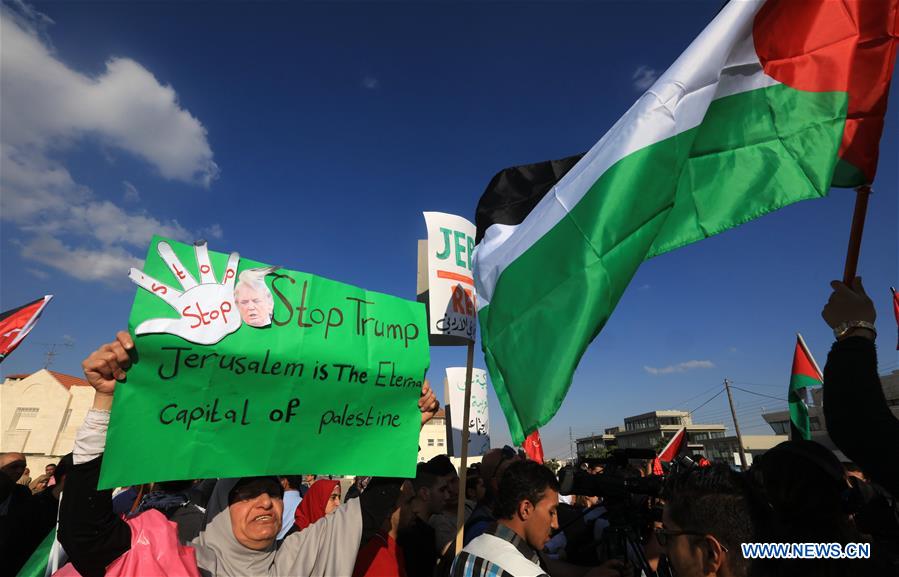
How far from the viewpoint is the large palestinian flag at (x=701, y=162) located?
8.71 feet

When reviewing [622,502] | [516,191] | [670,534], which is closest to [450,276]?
[516,191]

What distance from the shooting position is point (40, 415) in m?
37.2

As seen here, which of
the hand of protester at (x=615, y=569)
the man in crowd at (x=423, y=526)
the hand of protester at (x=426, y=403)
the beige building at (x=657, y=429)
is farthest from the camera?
the beige building at (x=657, y=429)

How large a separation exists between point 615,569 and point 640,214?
2014 mm

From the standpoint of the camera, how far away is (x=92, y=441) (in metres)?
1.97

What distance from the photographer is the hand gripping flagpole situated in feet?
7.18

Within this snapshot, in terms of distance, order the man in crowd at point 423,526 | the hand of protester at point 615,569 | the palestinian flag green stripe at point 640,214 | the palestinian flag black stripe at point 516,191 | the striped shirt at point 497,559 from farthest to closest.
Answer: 1. the palestinian flag black stripe at point 516,191
2. the man in crowd at point 423,526
3. the palestinian flag green stripe at point 640,214
4. the hand of protester at point 615,569
5. the striped shirt at point 497,559

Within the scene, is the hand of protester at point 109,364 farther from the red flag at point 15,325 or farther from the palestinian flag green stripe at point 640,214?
the red flag at point 15,325

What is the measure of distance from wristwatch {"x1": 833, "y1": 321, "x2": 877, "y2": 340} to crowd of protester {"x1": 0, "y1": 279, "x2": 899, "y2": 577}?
1 centimetres

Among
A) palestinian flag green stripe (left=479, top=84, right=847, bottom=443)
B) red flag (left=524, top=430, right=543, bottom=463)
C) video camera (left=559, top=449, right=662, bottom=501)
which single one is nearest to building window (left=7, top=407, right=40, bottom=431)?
red flag (left=524, top=430, right=543, bottom=463)

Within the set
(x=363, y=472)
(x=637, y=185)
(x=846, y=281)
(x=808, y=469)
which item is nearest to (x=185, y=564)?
(x=363, y=472)

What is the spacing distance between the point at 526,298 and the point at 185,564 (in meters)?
2.30

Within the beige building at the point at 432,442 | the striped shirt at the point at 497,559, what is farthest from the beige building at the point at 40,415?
the striped shirt at the point at 497,559

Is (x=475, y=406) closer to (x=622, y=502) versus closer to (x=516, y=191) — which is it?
(x=516, y=191)
